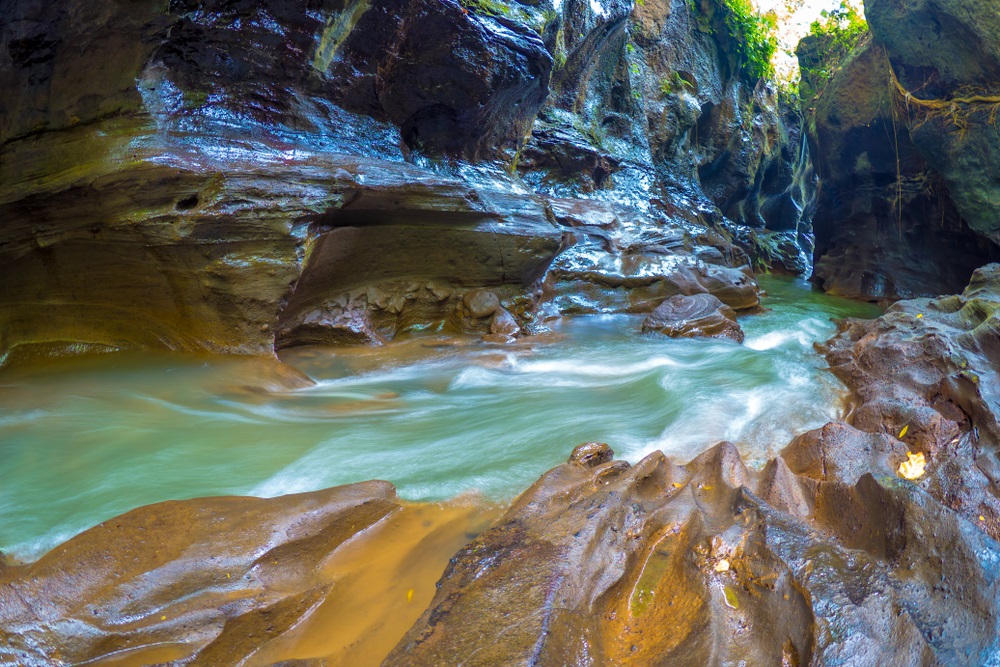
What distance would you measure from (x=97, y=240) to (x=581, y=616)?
5315 millimetres

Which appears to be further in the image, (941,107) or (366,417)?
(941,107)

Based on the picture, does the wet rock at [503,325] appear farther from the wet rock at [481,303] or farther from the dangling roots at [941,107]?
the dangling roots at [941,107]

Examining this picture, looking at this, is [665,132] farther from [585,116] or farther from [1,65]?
[1,65]

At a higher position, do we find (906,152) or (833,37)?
(833,37)

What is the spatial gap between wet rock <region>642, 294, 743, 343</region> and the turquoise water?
2.49 ft

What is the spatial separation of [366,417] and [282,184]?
251 cm

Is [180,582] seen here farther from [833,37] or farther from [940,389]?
[833,37]

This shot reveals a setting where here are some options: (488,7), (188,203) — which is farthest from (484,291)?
(188,203)

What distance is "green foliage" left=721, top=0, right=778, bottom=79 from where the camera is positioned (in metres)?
14.6

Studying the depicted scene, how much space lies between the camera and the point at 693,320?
7.66 metres

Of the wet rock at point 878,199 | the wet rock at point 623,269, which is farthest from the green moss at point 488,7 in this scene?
the wet rock at point 878,199

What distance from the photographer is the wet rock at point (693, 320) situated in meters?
7.52

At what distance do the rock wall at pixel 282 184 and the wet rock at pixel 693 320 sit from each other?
36.9 inches

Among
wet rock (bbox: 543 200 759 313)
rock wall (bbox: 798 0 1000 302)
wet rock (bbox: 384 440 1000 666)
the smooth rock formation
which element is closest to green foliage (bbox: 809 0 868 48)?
rock wall (bbox: 798 0 1000 302)
